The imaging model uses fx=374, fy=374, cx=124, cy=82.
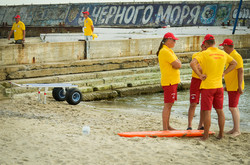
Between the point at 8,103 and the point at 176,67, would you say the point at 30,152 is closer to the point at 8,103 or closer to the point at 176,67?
the point at 176,67

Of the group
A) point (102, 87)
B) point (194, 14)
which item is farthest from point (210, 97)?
point (194, 14)

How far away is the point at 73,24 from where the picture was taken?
132 feet

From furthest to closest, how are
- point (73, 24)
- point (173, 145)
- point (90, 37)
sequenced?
point (73, 24), point (90, 37), point (173, 145)

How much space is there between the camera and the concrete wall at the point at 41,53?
1341cm

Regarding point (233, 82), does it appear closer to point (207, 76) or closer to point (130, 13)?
point (207, 76)

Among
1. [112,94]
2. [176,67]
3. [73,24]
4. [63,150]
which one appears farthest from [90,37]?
[73,24]

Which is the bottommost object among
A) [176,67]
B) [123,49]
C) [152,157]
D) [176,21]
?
[152,157]

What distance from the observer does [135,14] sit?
37.5 meters

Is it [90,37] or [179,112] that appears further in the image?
[90,37]

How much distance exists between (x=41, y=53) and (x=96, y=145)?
873 centimetres

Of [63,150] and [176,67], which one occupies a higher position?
[176,67]

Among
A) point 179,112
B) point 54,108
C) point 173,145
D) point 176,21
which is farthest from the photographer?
point 176,21

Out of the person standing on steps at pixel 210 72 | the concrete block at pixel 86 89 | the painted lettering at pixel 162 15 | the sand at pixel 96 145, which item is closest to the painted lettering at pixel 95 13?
the painted lettering at pixel 162 15

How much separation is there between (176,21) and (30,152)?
3179 cm
